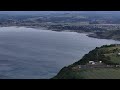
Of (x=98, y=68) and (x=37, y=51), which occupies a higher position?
(x=37, y=51)

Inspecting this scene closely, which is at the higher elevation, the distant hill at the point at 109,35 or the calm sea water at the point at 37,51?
the distant hill at the point at 109,35

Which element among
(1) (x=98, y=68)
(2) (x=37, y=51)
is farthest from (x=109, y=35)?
(2) (x=37, y=51)

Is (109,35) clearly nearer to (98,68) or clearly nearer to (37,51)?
(98,68)

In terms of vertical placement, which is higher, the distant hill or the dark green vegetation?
the distant hill

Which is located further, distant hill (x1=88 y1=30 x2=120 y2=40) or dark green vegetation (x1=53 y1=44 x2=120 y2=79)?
distant hill (x1=88 y1=30 x2=120 y2=40)
